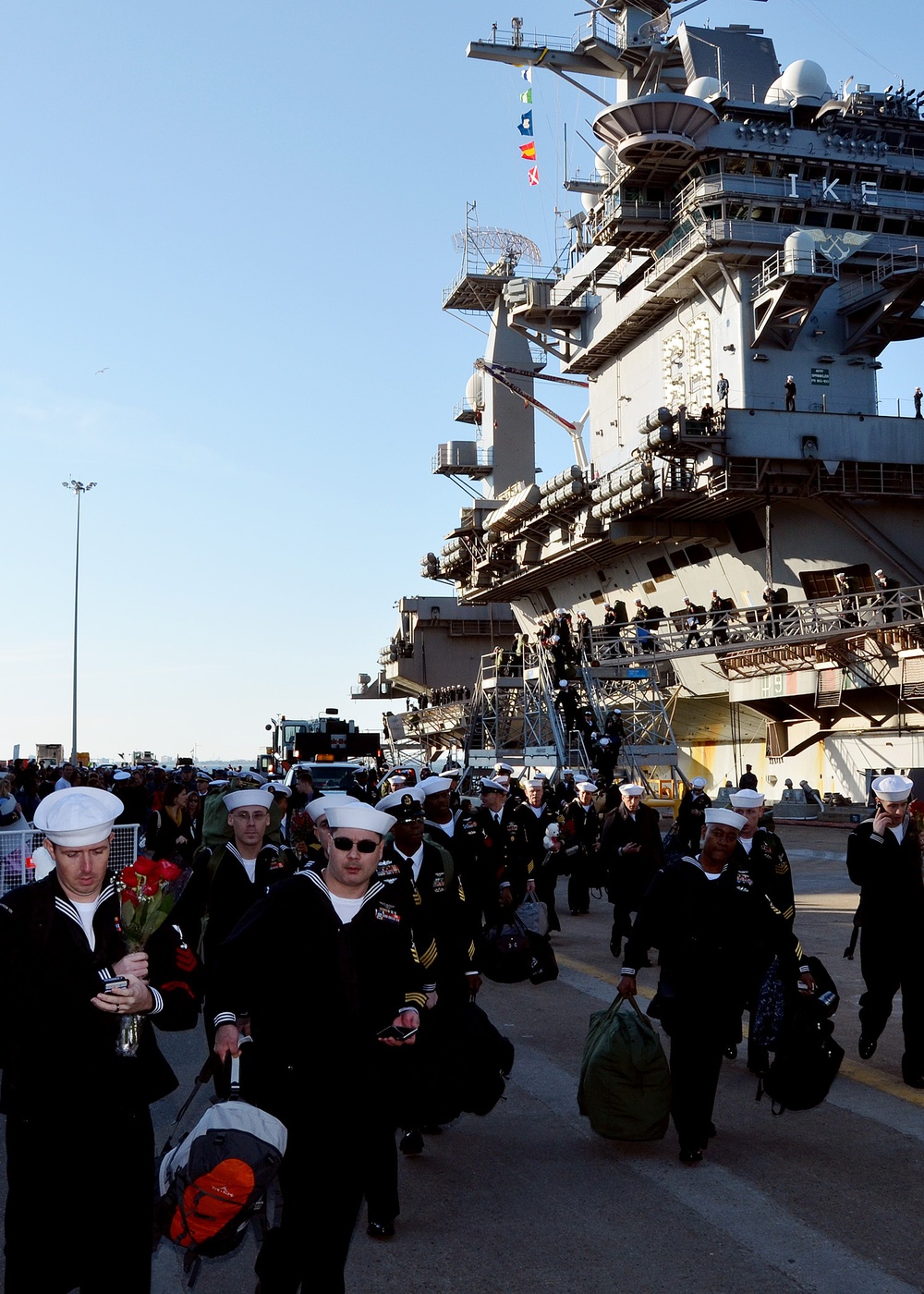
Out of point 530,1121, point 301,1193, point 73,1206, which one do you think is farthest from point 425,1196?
point 73,1206

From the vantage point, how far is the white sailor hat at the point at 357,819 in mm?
4266

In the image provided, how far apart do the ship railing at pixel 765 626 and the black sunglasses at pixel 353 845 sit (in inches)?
1032

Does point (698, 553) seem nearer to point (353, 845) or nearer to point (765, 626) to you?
point (765, 626)

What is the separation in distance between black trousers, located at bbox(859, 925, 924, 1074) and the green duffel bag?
2.17 metres

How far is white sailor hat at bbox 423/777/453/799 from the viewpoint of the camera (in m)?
8.81

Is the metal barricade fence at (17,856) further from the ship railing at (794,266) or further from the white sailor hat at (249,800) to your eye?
the ship railing at (794,266)

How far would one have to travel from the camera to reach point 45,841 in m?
4.00

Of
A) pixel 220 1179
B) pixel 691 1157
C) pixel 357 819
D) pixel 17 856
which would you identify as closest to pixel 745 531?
pixel 17 856

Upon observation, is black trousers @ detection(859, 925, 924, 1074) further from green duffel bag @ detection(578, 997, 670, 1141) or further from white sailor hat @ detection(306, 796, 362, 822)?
white sailor hat @ detection(306, 796, 362, 822)

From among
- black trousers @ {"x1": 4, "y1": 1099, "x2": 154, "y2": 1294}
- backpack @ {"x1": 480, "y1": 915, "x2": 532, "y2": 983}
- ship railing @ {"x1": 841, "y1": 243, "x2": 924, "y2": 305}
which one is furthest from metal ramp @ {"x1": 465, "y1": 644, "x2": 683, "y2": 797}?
black trousers @ {"x1": 4, "y1": 1099, "x2": 154, "y2": 1294}

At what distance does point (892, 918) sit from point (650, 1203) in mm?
3194

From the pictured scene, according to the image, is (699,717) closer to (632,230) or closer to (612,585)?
(612,585)

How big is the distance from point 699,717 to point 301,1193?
3871 centimetres

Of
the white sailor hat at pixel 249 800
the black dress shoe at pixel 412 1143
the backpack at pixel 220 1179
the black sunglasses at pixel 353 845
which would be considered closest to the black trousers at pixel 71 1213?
the backpack at pixel 220 1179
